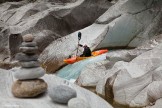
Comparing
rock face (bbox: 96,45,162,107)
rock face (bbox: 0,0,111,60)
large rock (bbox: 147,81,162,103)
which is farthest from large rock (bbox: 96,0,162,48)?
large rock (bbox: 147,81,162,103)

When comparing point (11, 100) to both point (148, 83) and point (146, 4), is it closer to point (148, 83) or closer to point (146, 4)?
point (148, 83)

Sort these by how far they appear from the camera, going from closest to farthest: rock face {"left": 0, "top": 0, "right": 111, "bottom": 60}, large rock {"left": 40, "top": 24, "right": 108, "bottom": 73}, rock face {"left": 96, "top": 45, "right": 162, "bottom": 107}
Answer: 1. rock face {"left": 96, "top": 45, "right": 162, "bottom": 107}
2. large rock {"left": 40, "top": 24, "right": 108, "bottom": 73}
3. rock face {"left": 0, "top": 0, "right": 111, "bottom": 60}

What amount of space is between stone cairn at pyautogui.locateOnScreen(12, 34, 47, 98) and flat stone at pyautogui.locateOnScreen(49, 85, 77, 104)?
29 cm

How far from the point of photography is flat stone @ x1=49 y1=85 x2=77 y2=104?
522cm

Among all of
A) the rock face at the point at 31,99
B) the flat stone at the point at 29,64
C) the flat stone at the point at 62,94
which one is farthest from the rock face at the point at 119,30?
the flat stone at the point at 62,94

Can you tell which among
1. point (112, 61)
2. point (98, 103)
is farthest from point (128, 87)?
point (98, 103)

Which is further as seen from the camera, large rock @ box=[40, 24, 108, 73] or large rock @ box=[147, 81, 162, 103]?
large rock @ box=[40, 24, 108, 73]

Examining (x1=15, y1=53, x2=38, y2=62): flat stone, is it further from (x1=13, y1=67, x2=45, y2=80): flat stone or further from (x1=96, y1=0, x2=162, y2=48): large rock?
(x1=96, y1=0, x2=162, y2=48): large rock

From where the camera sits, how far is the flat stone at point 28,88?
5410mm

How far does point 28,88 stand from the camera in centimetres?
540

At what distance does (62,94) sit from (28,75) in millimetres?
647

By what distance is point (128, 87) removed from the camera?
10344mm

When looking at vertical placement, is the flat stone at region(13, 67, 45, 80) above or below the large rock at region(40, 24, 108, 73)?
above

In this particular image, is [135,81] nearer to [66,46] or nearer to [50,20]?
[66,46]
